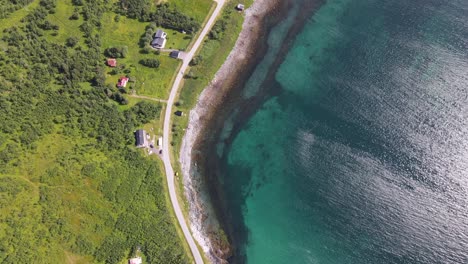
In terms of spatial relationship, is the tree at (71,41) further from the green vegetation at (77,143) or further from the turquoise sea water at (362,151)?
the turquoise sea water at (362,151)

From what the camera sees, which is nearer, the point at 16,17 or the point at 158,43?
the point at 158,43

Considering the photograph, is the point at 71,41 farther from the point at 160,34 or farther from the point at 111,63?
the point at 160,34

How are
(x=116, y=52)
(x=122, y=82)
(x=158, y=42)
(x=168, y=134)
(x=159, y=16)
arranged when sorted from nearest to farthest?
(x=168, y=134)
(x=122, y=82)
(x=116, y=52)
(x=158, y=42)
(x=159, y=16)

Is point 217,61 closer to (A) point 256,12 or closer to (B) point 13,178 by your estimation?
(A) point 256,12

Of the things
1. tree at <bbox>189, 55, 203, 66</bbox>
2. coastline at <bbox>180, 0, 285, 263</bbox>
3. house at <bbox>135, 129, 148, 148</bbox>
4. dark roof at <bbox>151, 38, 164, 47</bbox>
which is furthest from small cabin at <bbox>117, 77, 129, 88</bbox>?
coastline at <bbox>180, 0, 285, 263</bbox>

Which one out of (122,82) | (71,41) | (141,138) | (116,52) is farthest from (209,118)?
(71,41)

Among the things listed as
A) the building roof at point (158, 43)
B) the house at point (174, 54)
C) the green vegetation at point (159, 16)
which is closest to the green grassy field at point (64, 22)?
the green vegetation at point (159, 16)

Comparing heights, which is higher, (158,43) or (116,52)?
(158,43)
